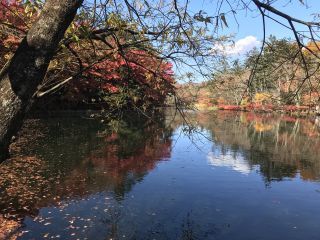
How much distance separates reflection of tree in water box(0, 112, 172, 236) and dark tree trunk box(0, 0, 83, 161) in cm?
408

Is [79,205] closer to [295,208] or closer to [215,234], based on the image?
[215,234]

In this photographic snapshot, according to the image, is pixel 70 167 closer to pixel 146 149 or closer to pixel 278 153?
pixel 146 149

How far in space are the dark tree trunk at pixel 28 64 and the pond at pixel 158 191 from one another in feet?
7.40

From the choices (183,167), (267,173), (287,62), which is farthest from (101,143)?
(287,62)

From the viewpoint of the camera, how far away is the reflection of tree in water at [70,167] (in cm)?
1055

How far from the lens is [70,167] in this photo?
14.8 m

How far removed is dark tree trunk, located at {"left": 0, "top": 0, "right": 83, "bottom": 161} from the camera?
2121 millimetres

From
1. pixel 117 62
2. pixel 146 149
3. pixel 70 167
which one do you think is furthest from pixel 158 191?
pixel 146 149

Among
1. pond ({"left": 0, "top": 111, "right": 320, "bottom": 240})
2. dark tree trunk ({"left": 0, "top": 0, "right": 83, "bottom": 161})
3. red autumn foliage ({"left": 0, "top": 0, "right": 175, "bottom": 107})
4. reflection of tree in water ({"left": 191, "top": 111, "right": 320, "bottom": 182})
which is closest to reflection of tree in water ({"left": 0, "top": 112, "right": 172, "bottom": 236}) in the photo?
pond ({"left": 0, "top": 111, "right": 320, "bottom": 240})

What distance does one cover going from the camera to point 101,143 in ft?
71.0

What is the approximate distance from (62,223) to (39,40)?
24.0 ft

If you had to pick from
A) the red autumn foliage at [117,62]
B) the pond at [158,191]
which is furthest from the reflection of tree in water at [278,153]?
the red autumn foliage at [117,62]

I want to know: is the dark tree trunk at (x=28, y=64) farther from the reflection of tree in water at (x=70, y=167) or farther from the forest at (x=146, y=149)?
the reflection of tree in water at (x=70, y=167)

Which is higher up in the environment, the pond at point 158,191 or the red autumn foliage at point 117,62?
the red autumn foliage at point 117,62
